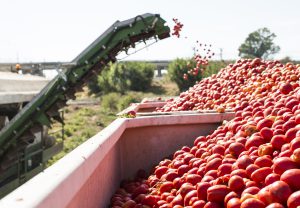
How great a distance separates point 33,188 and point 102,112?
39617mm

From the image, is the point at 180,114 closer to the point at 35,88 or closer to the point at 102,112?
the point at 35,88

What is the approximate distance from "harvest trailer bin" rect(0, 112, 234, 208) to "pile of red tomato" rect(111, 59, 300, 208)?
0.28 m

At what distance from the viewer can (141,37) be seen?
8477 mm

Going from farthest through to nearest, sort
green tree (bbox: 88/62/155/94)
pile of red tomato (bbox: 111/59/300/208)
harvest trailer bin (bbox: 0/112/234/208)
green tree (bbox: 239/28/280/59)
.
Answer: green tree (bbox: 239/28/280/59), green tree (bbox: 88/62/155/94), pile of red tomato (bbox: 111/59/300/208), harvest trailer bin (bbox: 0/112/234/208)

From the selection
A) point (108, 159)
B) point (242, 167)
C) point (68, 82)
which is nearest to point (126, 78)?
point (68, 82)

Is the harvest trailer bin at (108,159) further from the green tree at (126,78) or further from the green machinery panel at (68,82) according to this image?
the green tree at (126,78)

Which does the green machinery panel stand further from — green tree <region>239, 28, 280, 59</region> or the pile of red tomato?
green tree <region>239, 28, 280, 59</region>

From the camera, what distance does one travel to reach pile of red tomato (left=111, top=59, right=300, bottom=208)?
2404mm

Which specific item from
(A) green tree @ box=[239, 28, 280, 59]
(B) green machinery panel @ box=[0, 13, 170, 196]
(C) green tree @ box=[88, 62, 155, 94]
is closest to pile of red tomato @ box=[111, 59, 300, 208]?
(B) green machinery panel @ box=[0, 13, 170, 196]

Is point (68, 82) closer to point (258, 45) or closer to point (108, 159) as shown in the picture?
point (108, 159)

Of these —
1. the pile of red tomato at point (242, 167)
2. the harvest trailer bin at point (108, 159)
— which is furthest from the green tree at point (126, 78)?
the pile of red tomato at point (242, 167)

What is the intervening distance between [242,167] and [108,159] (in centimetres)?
132

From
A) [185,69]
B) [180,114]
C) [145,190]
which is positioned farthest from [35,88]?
[185,69]

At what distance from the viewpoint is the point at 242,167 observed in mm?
2867
